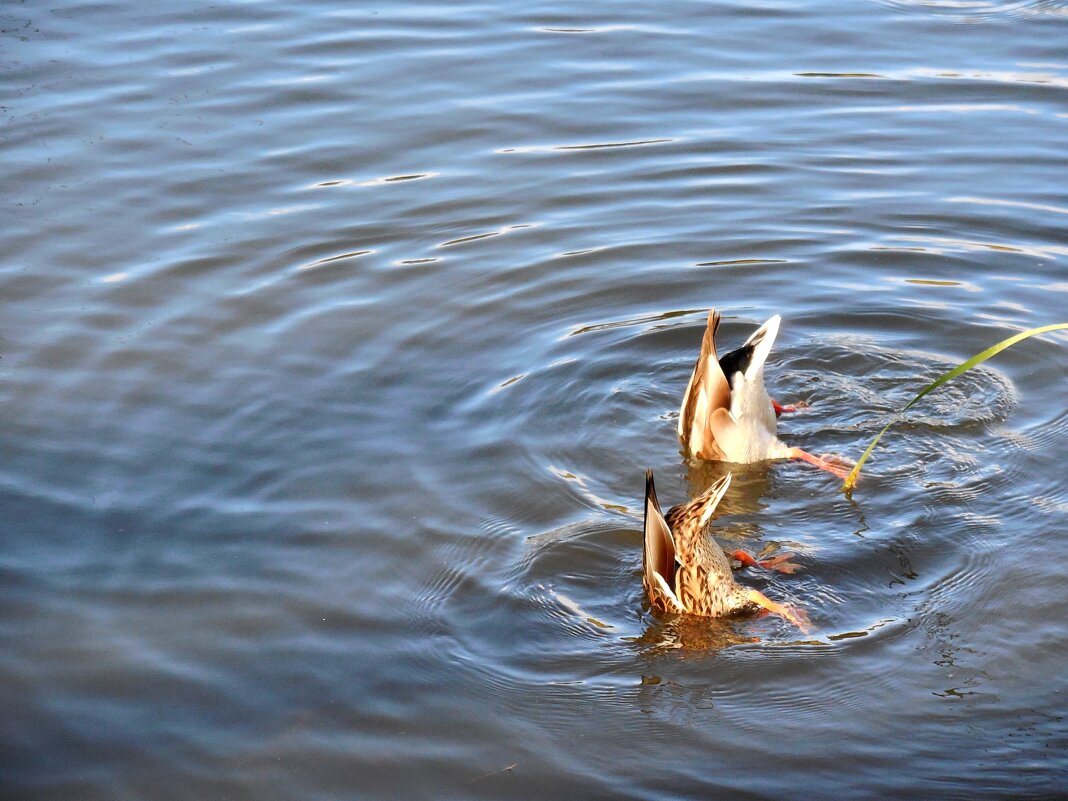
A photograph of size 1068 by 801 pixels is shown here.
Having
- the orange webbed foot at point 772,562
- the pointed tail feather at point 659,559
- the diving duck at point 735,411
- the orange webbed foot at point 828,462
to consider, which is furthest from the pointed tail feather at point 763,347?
the pointed tail feather at point 659,559

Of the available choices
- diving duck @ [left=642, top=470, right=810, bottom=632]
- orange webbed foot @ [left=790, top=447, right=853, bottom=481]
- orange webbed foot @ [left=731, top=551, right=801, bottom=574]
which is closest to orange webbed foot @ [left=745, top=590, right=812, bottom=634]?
diving duck @ [left=642, top=470, right=810, bottom=632]

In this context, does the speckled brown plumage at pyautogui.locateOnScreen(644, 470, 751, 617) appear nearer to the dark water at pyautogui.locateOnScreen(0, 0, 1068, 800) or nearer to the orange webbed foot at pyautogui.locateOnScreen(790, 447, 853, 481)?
the dark water at pyautogui.locateOnScreen(0, 0, 1068, 800)

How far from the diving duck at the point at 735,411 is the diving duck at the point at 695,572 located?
1006mm

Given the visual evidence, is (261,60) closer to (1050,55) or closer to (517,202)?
(517,202)

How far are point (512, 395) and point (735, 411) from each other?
1233 mm

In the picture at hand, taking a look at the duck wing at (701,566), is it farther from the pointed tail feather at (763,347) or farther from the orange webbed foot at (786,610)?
the pointed tail feather at (763,347)

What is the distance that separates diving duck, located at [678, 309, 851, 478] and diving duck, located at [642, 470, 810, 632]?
3.30ft

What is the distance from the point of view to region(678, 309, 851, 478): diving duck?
582 centimetres

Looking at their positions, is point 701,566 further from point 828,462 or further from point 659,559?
point 828,462

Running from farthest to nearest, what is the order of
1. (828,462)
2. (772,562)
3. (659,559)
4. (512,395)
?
1. (512,395)
2. (828,462)
3. (772,562)
4. (659,559)

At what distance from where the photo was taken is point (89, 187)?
8.63m

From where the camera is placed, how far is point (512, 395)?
646 centimetres

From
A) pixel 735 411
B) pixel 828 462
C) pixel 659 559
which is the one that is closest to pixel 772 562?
pixel 659 559

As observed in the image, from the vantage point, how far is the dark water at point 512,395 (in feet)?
14.0
